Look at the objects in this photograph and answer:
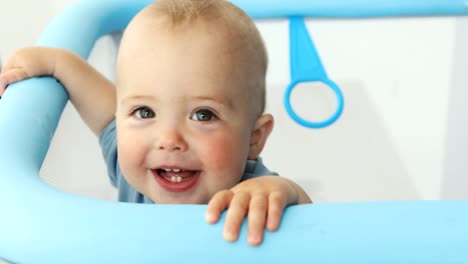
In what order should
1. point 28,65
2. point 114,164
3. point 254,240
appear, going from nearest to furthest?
1. point 254,240
2. point 28,65
3. point 114,164

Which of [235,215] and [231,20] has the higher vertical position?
[231,20]

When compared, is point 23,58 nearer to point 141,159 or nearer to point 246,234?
point 141,159

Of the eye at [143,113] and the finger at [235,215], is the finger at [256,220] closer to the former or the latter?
the finger at [235,215]

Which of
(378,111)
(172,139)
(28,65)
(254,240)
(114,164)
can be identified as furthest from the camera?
(378,111)

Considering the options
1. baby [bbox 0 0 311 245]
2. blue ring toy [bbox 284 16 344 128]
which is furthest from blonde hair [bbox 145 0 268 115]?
blue ring toy [bbox 284 16 344 128]

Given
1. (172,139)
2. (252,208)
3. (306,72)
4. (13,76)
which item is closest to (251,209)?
(252,208)

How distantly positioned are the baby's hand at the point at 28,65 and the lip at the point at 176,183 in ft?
0.54

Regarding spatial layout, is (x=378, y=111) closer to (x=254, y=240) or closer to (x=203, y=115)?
(x=203, y=115)

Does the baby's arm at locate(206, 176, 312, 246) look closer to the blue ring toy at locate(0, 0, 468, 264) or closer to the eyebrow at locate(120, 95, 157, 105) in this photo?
the blue ring toy at locate(0, 0, 468, 264)

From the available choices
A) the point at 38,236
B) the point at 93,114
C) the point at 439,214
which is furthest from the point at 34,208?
the point at 93,114

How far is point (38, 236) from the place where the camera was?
37 centimetres

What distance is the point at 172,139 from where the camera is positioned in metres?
0.53

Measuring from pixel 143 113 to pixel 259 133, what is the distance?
0.41 ft

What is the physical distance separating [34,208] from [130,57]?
0.22 metres
